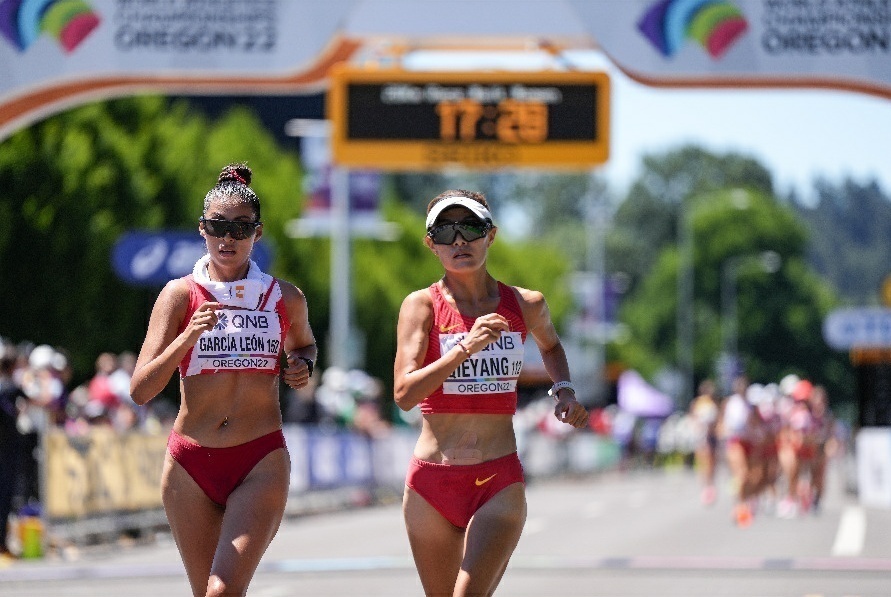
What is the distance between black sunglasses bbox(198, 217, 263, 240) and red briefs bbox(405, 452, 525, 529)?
111 centimetres

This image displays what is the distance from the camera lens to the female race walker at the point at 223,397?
7574mm

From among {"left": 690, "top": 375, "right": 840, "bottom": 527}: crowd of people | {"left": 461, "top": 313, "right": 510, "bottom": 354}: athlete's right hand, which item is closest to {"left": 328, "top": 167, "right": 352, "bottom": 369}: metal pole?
{"left": 690, "top": 375, "right": 840, "bottom": 527}: crowd of people

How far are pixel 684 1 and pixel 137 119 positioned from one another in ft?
94.1

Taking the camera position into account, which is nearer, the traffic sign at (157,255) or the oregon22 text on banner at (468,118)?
the oregon22 text on banner at (468,118)

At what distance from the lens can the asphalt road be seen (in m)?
14.8

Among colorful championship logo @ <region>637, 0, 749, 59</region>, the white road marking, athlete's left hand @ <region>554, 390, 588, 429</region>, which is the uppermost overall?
colorful championship logo @ <region>637, 0, 749, 59</region>

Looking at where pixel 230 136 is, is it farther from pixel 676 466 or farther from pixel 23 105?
pixel 23 105

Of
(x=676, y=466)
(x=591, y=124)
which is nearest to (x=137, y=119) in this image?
(x=591, y=124)

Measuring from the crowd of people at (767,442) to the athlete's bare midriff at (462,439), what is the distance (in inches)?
687

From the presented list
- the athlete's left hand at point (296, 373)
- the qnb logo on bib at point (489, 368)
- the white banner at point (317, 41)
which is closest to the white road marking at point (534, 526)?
the white banner at point (317, 41)

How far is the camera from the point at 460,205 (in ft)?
25.7

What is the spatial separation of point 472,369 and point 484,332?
307 millimetres

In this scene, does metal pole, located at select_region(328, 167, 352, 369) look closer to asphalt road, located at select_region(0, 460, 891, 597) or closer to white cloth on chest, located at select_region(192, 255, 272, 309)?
asphalt road, located at select_region(0, 460, 891, 597)

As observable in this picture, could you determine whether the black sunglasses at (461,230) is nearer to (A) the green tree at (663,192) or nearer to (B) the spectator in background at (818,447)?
(B) the spectator in background at (818,447)
